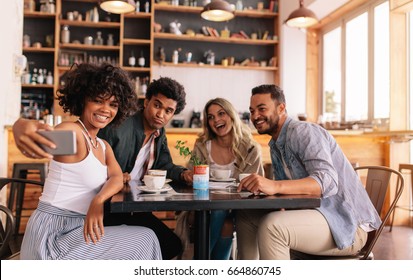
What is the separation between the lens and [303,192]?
161 cm

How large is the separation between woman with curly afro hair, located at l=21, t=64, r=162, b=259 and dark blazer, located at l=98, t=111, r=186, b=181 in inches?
21.3

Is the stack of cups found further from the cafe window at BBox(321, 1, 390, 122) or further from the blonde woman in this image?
the cafe window at BBox(321, 1, 390, 122)

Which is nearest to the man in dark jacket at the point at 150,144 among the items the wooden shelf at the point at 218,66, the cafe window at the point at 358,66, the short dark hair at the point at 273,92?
the short dark hair at the point at 273,92

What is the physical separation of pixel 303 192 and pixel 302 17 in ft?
11.5

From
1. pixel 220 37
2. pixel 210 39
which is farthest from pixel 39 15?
pixel 220 37

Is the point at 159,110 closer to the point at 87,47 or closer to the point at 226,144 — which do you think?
the point at 226,144

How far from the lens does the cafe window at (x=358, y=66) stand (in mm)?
5320

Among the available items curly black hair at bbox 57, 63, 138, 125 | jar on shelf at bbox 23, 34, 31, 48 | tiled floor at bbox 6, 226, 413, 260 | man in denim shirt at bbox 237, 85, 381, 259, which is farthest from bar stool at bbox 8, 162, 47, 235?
jar on shelf at bbox 23, 34, 31, 48

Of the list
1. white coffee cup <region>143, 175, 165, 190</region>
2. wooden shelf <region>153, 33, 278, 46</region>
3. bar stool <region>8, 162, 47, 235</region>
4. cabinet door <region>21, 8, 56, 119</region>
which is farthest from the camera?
wooden shelf <region>153, 33, 278, 46</region>

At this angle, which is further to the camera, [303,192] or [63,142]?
[303,192]

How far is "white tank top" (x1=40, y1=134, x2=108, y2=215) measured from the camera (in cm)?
143

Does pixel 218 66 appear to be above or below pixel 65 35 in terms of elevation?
below

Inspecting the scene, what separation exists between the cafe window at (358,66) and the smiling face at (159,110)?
12.3ft
